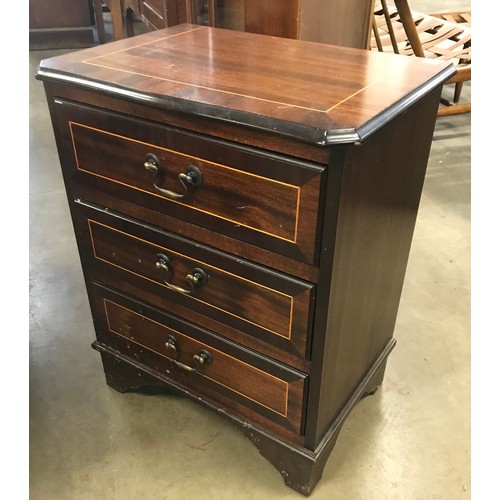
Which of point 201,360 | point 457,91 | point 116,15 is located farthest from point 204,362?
point 457,91

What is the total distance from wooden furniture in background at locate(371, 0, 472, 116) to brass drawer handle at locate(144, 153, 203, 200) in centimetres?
171

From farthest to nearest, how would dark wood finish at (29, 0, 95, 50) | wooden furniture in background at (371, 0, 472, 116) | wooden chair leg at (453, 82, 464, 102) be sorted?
dark wood finish at (29, 0, 95, 50), wooden chair leg at (453, 82, 464, 102), wooden furniture in background at (371, 0, 472, 116)

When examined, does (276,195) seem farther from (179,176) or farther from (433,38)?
(433,38)

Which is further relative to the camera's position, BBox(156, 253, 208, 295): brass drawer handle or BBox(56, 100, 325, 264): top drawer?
BBox(156, 253, 208, 295): brass drawer handle

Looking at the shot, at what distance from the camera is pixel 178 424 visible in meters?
1.29

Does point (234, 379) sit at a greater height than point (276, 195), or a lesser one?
lesser

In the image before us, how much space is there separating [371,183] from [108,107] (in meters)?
0.47

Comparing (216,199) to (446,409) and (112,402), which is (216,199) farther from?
(446,409)

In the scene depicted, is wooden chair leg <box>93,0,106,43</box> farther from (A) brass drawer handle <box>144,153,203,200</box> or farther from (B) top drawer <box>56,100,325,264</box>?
(A) brass drawer handle <box>144,153,203,200</box>

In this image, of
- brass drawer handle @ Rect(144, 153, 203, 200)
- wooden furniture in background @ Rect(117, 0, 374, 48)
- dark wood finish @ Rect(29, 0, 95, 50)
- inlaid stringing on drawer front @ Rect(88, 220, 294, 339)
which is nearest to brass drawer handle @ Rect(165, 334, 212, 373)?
inlaid stringing on drawer front @ Rect(88, 220, 294, 339)

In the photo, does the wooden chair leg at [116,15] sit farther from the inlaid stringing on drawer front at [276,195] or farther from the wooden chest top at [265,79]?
the inlaid stringing on drawer front at [276,195]

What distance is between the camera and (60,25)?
13.6ft

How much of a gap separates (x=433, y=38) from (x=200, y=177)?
2268mm

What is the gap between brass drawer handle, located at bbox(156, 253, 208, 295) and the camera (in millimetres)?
981
